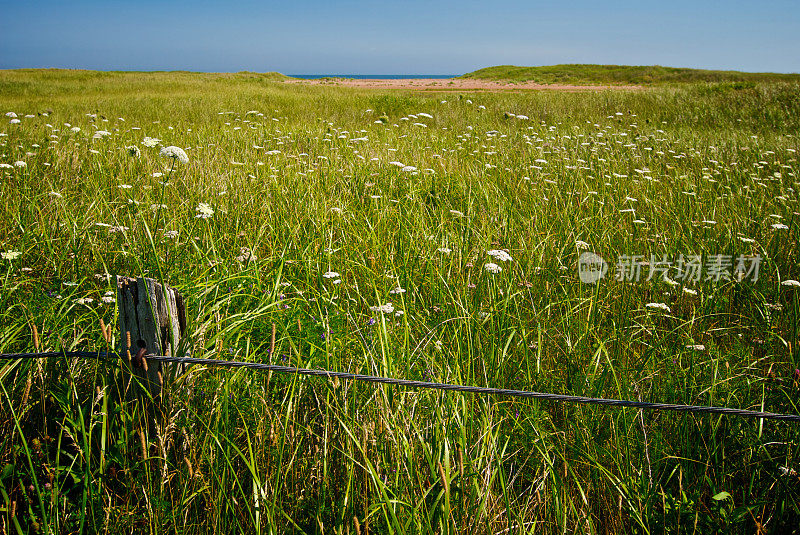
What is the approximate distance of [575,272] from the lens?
3088 mm

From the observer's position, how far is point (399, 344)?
2.09m

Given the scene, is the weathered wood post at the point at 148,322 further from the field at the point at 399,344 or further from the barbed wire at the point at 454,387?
the field at the point at 399,344

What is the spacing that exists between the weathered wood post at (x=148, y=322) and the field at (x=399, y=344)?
5.5 inches

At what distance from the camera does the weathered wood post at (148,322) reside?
138 cm

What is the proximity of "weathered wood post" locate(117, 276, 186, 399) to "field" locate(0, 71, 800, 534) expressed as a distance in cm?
14

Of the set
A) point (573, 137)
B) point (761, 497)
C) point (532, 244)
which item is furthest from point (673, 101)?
point (761, 497)

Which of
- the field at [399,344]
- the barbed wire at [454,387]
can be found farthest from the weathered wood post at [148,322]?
the field at [399,344]

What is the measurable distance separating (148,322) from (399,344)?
1.02 metres

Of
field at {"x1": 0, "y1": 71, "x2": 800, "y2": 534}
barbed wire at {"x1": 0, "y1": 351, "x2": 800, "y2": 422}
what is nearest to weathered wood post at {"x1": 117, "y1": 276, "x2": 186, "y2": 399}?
barbed wire at {"x1": 0, "y1": 351, "x2": 800, "y2": 422}

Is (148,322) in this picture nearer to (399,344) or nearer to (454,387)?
(454,387)

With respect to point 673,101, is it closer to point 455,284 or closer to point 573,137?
point 573,137

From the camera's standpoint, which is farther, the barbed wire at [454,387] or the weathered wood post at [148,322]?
the weathered wood post at [148,322]

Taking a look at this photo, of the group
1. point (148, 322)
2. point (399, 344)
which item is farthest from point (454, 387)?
point (148, 322)

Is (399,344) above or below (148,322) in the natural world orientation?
below
